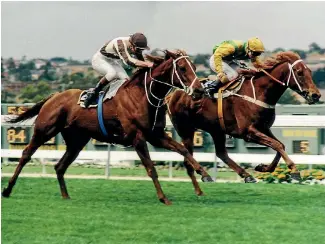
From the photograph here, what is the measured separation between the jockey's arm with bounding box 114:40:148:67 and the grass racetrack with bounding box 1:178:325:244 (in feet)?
4.45

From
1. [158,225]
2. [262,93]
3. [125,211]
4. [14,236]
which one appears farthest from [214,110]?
[14,236]

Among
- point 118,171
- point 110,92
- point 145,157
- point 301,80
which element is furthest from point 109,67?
point 118,171

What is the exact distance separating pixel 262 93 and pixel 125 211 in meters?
2.34

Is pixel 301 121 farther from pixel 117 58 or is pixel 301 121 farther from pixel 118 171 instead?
pixel 118 171

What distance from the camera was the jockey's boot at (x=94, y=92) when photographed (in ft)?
31.3

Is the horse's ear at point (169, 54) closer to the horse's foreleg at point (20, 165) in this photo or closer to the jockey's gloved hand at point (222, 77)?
the jockey's gloved hand at point (222, 77)

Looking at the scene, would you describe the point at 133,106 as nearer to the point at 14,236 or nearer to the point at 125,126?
the point at 125,126

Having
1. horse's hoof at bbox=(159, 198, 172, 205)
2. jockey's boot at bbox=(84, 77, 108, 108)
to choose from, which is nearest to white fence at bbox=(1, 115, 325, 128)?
jockey's boot at bbox=(84, 77, 108, 108)

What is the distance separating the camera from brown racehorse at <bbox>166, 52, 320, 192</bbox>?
9555 mm

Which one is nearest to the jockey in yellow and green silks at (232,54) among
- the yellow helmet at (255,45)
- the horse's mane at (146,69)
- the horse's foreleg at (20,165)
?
the yellow helmet at (255,45)

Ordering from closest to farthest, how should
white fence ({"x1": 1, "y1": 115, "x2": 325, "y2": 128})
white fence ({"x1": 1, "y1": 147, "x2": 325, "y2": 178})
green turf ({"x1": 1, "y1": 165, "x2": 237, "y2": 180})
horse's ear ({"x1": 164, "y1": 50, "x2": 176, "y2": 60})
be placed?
horse's ear ({"x1": 164, "y1": 50, "x2": 176, "y2": 60}) → white fence ({"x1": 1, "y1": 115, "x2": 325, "y2": 128}) → white fence ({"x1": 1, "y1": 147, "x2": 325, "y2": 178}) → green turf ({"x1": 1, "y1": 165, "x2": 237, "y2": 180})

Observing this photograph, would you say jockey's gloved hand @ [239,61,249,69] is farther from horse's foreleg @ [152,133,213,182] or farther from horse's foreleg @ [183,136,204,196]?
horse's foreleg @ [152,133,213,182]

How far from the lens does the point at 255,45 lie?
9906 mm

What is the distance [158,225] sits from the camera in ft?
24.3
